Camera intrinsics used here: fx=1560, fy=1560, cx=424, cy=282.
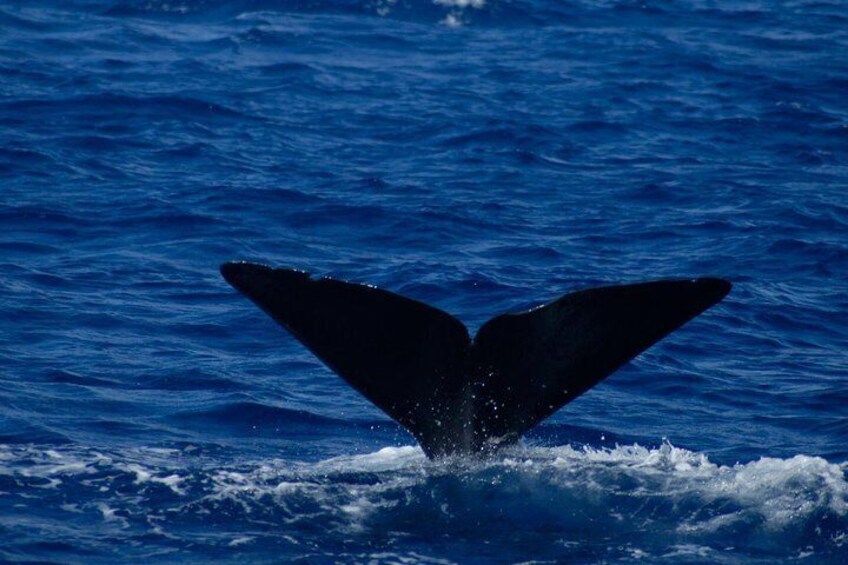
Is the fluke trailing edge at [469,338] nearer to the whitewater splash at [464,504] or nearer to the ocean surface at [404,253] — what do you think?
the whitewater splash at [464,504]

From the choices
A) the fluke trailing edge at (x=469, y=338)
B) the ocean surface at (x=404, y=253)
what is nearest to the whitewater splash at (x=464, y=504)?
the ocean surface at (x=404, y=253)

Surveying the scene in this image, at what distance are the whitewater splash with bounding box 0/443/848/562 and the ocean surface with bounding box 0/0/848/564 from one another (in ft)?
0.07

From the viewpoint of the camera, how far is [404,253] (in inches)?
604

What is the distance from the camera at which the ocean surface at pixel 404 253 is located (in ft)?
27.8

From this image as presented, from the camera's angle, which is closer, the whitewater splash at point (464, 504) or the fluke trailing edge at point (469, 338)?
the fluke trailing edge at point (469, 338)

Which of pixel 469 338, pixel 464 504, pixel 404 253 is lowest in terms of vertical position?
pixel 464 504

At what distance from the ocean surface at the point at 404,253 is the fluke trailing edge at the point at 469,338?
626mm

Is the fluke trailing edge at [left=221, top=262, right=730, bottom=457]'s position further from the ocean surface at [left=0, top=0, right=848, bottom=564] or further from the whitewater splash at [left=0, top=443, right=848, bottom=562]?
the ocean surface at [left=0, top=0, right=848, bottom=564]

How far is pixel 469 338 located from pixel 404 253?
7200 mm

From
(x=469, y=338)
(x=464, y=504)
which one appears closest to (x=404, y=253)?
(x=464, y=504)

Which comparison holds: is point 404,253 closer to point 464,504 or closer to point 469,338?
point 464,504

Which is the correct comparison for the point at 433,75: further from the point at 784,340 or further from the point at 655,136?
the point at 784,340

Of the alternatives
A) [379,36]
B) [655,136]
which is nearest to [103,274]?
[655,136]

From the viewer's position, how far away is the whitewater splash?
8148mm
